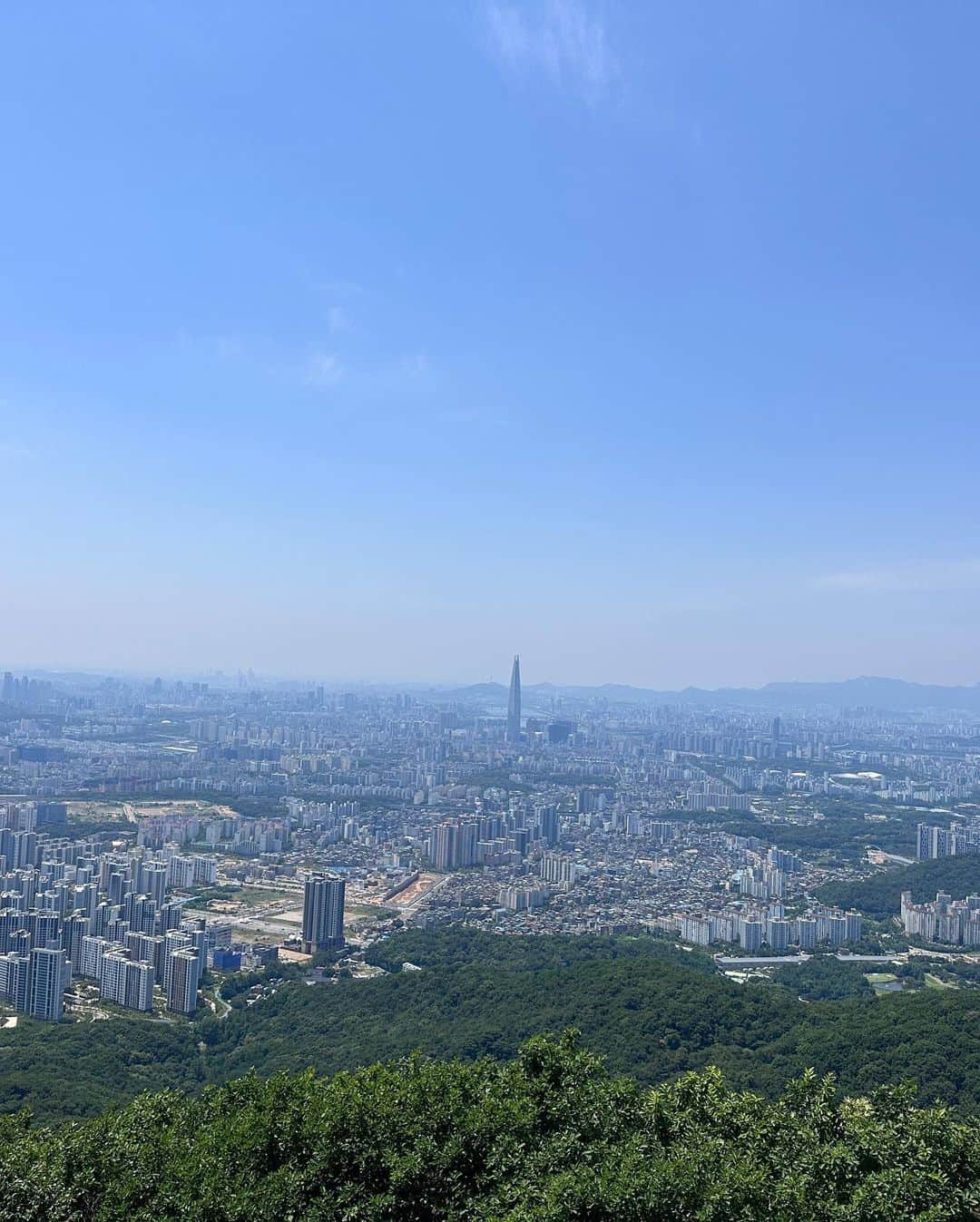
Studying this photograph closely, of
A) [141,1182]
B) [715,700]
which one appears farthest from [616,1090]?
[715,700]

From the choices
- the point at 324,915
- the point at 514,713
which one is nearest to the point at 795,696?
the point at 514,713

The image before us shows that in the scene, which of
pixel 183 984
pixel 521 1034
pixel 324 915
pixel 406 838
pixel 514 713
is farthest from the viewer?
pixel 514 713

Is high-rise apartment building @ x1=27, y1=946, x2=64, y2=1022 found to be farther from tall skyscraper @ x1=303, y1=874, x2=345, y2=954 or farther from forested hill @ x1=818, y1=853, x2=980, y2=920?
forested hill @ x1=818, y1=853, x2=980, y2=920

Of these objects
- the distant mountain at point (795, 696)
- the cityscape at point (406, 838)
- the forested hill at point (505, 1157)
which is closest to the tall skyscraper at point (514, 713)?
the cityscape at point (406, 838)

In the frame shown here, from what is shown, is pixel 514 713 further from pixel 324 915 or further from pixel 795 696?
pixel 795 696

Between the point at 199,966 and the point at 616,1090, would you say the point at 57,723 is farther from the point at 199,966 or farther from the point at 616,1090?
the point at 616,1090

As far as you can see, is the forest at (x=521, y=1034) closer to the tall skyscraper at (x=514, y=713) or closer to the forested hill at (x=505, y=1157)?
the forested hill at (x=505, y=1157)
